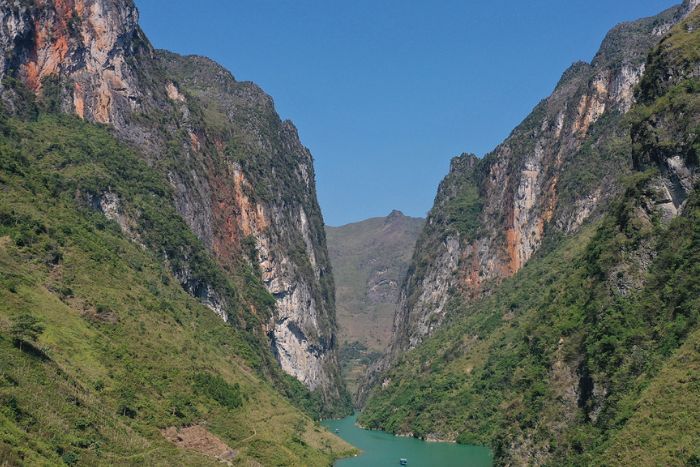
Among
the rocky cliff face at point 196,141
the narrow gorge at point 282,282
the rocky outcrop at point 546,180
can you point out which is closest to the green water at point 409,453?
the narrow gorge at point 282,282

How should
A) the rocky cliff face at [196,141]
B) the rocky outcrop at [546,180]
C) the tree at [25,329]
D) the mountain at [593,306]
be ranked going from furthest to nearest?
the rocky outcrop at [546,180] < the rocky cliff face at [196,141] < the mountain at [593,306] < the tree at [25,329]

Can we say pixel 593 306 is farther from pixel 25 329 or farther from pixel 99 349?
pixel 25 329

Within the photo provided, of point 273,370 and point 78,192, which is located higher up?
point 78,192

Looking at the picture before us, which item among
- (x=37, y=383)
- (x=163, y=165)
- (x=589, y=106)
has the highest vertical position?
(x=589, y=106)

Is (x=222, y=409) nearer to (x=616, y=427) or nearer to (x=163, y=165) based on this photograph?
(x=616, y=427)

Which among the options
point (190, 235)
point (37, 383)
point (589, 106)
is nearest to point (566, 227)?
point (589, 106)

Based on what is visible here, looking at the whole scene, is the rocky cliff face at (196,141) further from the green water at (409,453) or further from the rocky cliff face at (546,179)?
the rocky cliff face at (546,179)

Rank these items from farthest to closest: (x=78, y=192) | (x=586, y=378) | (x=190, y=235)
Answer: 1. (x=190, y=235)
2. (x=78, y=192)
3. (x=586, y=378)
